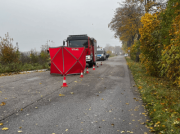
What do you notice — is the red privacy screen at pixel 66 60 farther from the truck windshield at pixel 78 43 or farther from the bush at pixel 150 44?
the bush at pixel 150 44

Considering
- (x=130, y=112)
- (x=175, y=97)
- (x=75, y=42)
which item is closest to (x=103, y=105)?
(x=130, y=112)

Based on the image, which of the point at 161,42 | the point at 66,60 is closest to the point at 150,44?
the point at 161,42

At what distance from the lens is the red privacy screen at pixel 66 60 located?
12641 mm

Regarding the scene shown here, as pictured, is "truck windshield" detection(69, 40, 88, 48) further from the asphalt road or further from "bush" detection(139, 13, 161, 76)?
the asphalt road

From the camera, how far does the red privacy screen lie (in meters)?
12.6

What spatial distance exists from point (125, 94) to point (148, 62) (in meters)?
5.45

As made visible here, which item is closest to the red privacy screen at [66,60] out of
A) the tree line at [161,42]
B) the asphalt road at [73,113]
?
the tree line at [161,42]

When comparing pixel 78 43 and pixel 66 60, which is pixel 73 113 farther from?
pixel 78 43

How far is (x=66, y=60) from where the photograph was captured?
1270 centimetres

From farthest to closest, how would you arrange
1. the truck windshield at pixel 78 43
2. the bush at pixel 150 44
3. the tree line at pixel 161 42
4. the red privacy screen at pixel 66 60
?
the truck windshield at pixel 78 43, the red privacy screen at pixel 66 60, the bush at pixel 150 44, the tree line at pixel 161 42

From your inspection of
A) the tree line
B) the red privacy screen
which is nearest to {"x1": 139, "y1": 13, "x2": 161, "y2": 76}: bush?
the tree line

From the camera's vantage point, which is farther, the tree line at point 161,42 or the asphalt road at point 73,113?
the tree line at point 161,42

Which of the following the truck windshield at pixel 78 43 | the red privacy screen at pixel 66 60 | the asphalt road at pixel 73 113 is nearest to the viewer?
the asphalt road at pixel 73 113

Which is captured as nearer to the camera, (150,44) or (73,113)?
(73,113)
